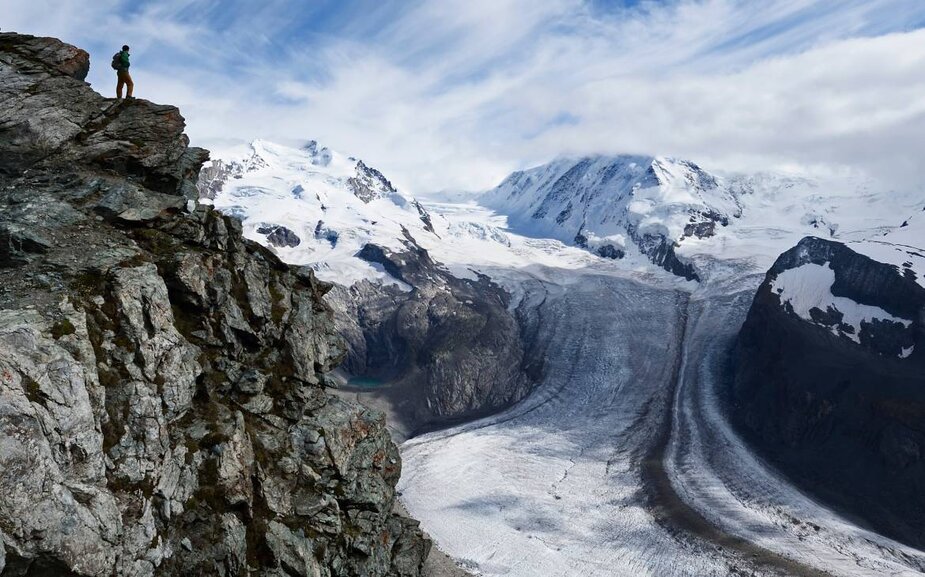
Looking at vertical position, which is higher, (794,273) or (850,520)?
(794,273)

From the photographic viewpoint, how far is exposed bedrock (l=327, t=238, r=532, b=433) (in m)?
112

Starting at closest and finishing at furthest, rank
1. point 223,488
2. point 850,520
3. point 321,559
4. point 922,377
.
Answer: point 223,488 < point 321,559 < point 850,520 < point 922,377

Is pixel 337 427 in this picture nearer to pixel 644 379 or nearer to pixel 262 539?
pixel 262 539

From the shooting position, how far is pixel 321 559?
23.7m

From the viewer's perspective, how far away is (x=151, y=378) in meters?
20.5

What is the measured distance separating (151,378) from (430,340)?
357ft

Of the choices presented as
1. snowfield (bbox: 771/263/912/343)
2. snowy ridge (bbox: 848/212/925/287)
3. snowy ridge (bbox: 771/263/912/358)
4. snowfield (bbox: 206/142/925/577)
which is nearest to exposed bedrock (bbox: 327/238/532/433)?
snowfield (bbox: 206/142/925/577)

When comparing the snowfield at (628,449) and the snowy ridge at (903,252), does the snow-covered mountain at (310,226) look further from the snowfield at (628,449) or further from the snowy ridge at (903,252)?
the snowy ridge at (903,252)

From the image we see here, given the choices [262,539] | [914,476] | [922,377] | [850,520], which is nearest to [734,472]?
[850,520]

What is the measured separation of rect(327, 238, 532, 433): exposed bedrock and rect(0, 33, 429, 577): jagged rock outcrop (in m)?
75.0

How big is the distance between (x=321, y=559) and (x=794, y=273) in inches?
4139

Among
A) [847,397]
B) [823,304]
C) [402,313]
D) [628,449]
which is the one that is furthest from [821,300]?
[402,313]

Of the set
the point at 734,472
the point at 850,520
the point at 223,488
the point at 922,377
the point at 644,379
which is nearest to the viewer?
the point at 223,488

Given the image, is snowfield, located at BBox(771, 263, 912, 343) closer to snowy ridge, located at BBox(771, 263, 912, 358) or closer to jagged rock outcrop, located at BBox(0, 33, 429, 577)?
snowy ridge, located at BBox(771, 263, 912, 358)
